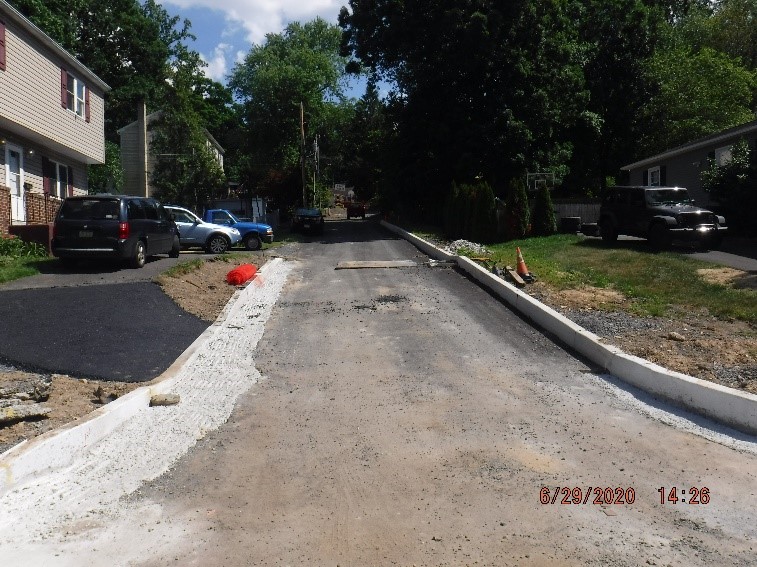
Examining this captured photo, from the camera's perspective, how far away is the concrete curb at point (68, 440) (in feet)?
17.2

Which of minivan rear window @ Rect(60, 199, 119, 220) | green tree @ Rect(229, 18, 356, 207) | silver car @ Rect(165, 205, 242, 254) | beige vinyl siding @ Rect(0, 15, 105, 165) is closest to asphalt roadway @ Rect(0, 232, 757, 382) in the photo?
minivan rear window @ Rect(60, 199, 119, 220)

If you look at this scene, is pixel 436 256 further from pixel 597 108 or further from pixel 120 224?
pixel 597 108

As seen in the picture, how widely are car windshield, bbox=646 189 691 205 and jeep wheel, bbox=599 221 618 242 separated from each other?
1.55m

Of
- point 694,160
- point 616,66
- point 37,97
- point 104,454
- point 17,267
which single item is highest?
point 616,66

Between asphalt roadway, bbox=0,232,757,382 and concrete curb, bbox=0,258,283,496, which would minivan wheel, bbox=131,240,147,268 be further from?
concrete curb, bbox=0,258,283,496

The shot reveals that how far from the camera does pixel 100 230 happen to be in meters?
16.0

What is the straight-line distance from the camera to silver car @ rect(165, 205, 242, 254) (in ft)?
77.3

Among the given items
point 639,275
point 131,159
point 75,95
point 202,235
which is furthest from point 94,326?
point 131,159

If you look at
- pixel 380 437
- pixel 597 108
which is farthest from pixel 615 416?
pixel 597 108

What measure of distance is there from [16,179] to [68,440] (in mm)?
17802

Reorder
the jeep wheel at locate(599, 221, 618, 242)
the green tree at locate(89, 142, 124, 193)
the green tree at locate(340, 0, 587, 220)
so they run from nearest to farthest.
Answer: the jeep wheel at locate(599, 221, 618, 242) < the green tree at locate(340, 0, 587, 220) < the green tree at locate(89, 142, 124, 193)

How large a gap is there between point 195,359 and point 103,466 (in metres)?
3.36

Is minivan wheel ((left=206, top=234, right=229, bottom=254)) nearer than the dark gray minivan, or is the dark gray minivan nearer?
the dark gray minivan
